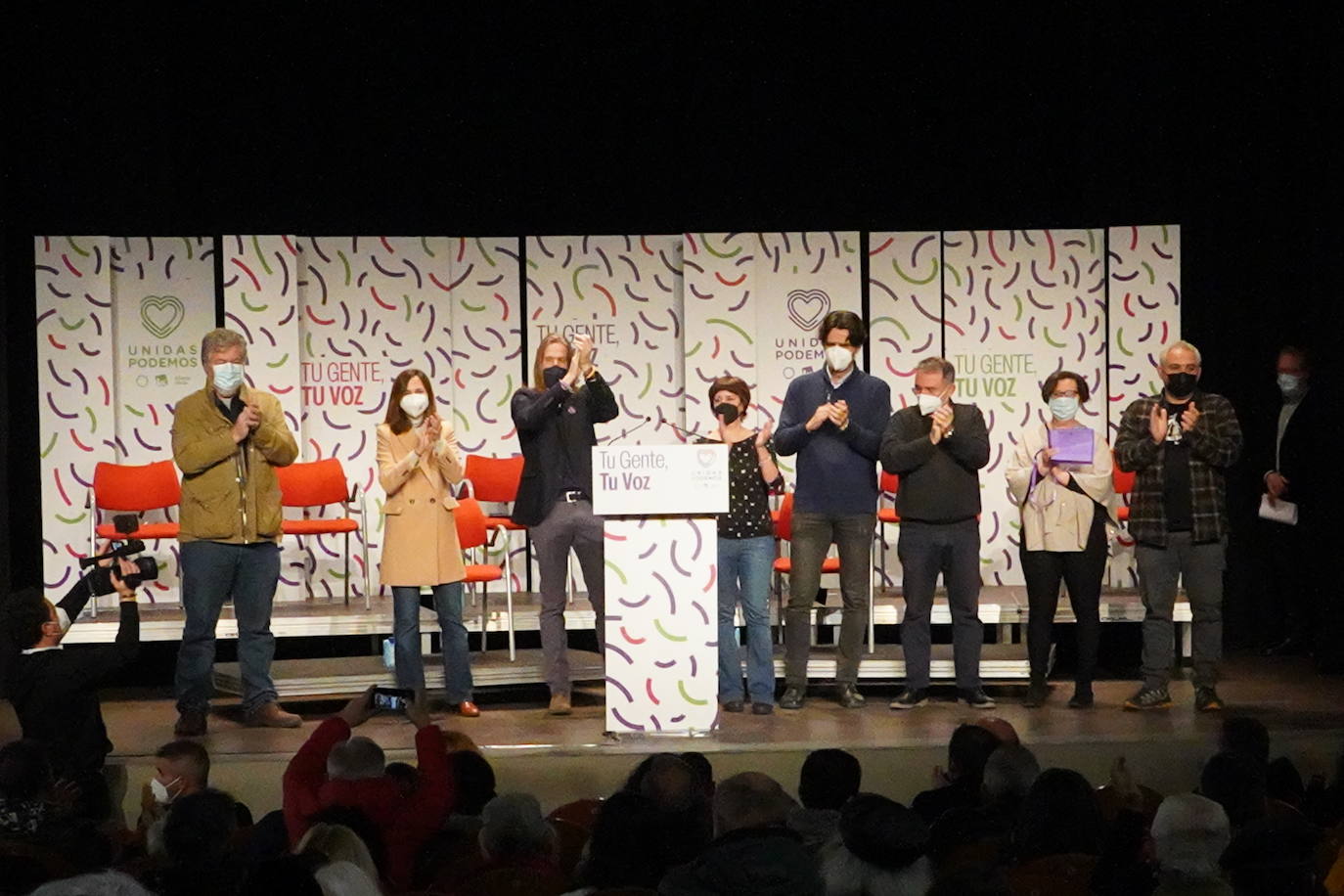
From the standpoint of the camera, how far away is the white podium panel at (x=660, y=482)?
6.82 meters

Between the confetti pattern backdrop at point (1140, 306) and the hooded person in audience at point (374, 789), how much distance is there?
5.57m

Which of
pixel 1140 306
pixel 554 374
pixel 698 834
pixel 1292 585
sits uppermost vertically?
pixel 1140 306

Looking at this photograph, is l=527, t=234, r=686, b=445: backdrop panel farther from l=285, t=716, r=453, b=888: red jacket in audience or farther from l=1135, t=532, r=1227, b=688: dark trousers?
l=285, t=716, r=453, b=888: red jacket in audience

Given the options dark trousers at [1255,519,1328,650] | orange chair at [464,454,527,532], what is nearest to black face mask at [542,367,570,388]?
orange chair at [464,454,527,532]

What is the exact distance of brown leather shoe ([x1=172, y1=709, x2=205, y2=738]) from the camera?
23.6ft

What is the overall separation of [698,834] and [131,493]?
5.60 m

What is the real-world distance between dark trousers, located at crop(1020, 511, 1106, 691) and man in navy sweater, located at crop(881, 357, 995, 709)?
0.25m

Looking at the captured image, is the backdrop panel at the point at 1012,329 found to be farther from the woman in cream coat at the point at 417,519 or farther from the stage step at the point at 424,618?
the woman in cream coat at the point at 417,519

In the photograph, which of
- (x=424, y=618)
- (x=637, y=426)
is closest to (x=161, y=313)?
(x=424, y=618)

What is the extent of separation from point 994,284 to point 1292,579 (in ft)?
7.07

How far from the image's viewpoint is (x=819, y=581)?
25.0 ft

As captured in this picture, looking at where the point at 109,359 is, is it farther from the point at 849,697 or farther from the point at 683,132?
the point at 849,697

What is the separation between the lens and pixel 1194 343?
9492 mm

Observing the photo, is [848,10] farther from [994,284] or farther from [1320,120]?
[1320,120]
